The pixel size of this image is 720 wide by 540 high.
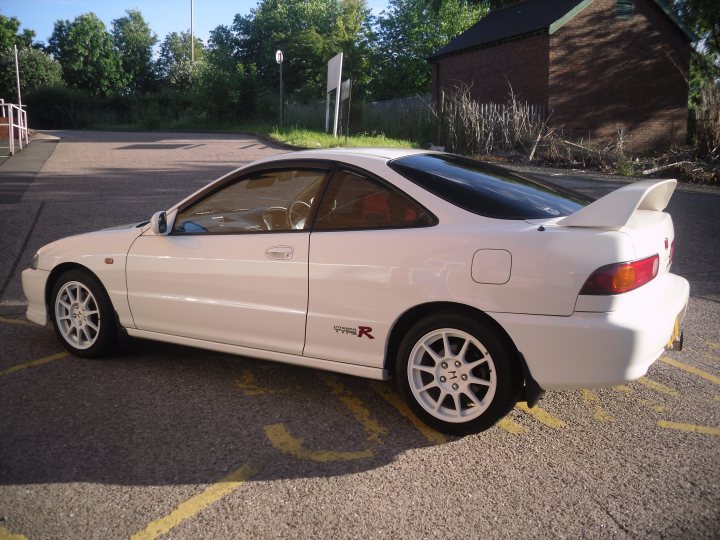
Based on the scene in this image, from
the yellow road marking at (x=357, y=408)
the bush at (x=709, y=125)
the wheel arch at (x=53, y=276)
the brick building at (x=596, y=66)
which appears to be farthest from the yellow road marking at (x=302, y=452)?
the brick building at (x=596, y=66)

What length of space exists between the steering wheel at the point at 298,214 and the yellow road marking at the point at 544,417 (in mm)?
1700

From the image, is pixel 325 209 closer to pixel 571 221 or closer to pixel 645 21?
pixel 571 221

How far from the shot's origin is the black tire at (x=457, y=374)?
3.47m

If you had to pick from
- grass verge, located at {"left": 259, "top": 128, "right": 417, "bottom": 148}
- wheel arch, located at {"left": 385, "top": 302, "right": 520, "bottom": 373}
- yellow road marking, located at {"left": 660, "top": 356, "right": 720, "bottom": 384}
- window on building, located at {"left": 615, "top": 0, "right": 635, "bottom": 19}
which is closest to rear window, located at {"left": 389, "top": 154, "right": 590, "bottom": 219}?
wheel arch, located at {"left": 385, "top": 302, "right": 520, "bottom": 373}

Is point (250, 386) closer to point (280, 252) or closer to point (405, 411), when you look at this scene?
point (280, 252)

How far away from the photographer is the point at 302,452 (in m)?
3.50

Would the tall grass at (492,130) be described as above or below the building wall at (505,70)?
below

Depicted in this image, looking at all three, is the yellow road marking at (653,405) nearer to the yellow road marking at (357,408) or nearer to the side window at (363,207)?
the yellow road marking at (357,408)

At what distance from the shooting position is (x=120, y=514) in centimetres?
290

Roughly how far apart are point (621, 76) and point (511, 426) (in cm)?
2859

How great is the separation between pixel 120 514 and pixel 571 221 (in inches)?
97.2

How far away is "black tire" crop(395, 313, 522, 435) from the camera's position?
11.4ft

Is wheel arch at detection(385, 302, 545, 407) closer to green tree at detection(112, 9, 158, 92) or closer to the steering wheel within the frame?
the steering wheel

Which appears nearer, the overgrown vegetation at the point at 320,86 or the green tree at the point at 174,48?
the overgrown vegetation at the point at 320,86
